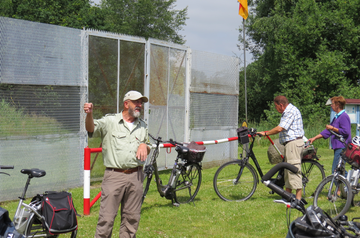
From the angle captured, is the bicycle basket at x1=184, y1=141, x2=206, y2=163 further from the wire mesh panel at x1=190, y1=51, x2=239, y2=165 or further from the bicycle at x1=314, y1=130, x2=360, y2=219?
the wire mesh panel at x1=190, y1=51, x2=239, y2=165

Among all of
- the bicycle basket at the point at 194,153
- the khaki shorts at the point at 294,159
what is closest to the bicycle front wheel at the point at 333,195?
the khaki shorts at the point at 294,159

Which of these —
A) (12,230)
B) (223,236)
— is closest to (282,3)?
(223,236)

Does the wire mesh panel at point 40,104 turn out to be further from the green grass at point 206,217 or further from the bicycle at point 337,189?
the bicycle at point 337,189

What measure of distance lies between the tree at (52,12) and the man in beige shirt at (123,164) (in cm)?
2336

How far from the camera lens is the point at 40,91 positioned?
24.7 feet

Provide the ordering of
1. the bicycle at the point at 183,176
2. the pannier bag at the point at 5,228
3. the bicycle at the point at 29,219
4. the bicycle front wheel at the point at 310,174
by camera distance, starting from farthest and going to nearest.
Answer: the bicycle front wheel at the point at 310,174
the bicycle at the point at 183,176
the bicycle at the point at 29,219
the pannier bag at the point at 5,228

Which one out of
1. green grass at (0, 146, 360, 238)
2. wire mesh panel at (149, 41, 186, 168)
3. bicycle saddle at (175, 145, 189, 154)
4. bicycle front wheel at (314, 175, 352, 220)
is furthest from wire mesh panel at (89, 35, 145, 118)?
bicycle front wheel at (314, 175, 352, 220)

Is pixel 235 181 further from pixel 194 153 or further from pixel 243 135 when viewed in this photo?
pixel 194 153

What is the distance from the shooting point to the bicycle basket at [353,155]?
20.9 feet

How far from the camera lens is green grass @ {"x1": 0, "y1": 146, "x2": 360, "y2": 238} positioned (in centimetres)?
577

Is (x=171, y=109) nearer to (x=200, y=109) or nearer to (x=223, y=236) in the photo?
(x=200, y=109)

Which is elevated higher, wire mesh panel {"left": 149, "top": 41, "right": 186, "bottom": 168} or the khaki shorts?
wire mesh panel {"left": 149, "top": 41, "right": 186, "bottom": 168}

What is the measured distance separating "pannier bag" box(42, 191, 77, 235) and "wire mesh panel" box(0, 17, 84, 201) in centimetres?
306

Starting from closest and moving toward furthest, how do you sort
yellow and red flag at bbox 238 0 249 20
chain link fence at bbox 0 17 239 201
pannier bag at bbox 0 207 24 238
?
pannier bag at bbox 0 207 24 238
chain link fence at bbox 0 17 239 201
yellow and red flag at bbox 238 0 249 20
